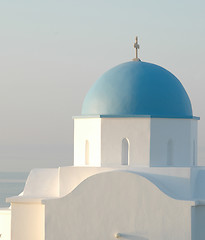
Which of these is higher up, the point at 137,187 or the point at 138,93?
the point at 138,93

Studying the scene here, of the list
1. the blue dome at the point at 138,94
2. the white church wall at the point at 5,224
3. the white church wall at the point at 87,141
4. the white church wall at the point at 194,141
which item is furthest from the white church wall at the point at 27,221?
the white church wall at the point at 194,141

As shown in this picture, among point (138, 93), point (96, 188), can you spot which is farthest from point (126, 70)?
point (96, 188)

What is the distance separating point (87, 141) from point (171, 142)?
86.5 inches

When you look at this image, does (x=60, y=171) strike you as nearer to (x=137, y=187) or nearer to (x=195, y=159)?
(x=137, y=187)

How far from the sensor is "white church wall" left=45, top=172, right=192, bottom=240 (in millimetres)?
19141

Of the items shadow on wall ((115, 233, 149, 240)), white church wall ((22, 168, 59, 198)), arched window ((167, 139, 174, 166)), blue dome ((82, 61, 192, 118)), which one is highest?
blue dome ((82, 61, 192, 118))

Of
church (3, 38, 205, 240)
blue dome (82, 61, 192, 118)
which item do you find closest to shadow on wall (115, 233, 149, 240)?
church (3, 38, 205, 240)

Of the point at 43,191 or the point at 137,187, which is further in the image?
the point at 43,191

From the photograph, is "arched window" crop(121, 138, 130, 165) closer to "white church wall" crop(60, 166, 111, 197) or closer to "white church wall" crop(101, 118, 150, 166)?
"white church wall" crop(101, 118, 150, 166)

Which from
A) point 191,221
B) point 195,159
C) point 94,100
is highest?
point 94,100

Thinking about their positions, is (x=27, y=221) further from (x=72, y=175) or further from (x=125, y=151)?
(x=125, y=151)

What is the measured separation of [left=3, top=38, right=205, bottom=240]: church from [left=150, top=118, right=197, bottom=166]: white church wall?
3 centimetres

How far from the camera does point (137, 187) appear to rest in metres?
19.3

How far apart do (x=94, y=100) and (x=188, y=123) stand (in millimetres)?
2529
